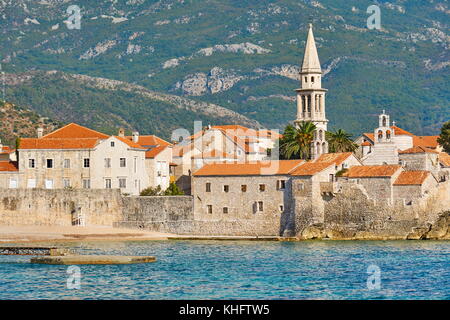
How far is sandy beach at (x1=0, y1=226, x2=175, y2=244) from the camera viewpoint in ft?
286

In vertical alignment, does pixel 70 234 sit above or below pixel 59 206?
below

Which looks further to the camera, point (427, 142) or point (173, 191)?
point (427, 142)

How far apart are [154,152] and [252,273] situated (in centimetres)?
3499

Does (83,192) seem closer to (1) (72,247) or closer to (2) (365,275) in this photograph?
(1) (72,247)

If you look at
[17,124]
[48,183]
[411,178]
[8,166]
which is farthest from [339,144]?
[17,124]

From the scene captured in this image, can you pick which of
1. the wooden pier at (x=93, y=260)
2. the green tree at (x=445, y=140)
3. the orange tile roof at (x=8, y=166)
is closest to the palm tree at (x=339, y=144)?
the green tree at (x=445, y=140)

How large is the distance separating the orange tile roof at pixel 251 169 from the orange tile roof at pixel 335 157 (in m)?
1.95

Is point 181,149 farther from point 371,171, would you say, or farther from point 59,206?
point 371,171

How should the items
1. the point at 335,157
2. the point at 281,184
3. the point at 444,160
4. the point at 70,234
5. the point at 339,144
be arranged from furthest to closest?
the point at 339,144 < the point at 444,160 < the point at 335,157 < the point at 70,234 < the point at 281,184

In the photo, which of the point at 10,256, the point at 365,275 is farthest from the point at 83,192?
the point at 365,275

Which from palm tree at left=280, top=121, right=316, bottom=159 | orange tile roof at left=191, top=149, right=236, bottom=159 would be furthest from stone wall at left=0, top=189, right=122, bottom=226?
palm tree at left=280, top=121, right=316, bottom=159

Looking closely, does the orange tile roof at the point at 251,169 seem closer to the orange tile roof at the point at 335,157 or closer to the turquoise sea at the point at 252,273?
the orange tile roof at the point at 335,157

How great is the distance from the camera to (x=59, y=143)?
9369 cm

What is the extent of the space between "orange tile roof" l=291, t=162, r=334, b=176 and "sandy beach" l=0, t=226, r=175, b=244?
12056mm
